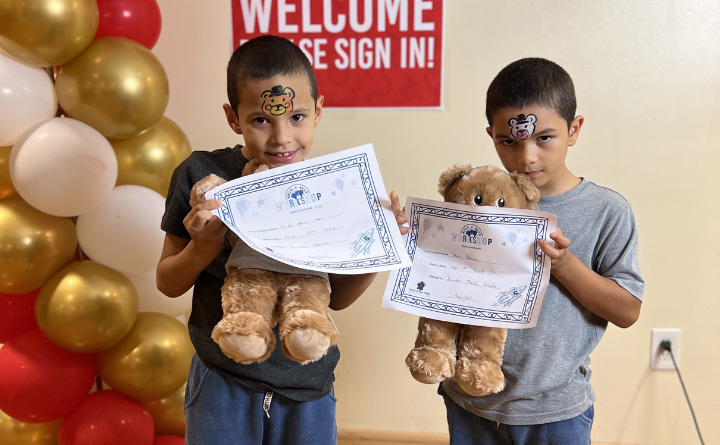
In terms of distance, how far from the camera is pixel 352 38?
4.69 ft

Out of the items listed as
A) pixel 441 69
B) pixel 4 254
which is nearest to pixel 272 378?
pixel 4 254

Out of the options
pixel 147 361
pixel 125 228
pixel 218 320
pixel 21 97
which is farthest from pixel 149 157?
pixel 218 320

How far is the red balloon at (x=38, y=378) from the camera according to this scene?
1220 mm

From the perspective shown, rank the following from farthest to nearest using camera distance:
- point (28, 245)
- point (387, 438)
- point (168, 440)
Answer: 1. point (387, 438)
2. point (168, 440)
3. point (28, 245)

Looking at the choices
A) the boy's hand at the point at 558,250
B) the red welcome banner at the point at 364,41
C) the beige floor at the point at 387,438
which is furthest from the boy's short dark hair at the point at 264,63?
the beige floor at the point at 387,438

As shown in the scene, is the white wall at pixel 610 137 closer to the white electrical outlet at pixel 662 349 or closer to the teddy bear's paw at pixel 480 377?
the white electrical outlet at pixel 662 349

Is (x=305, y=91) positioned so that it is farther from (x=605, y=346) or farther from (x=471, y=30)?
(x=605, y=346)

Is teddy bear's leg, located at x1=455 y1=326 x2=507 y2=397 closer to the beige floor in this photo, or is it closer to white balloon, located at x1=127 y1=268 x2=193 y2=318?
white balloon, located at x1=127 y1=268 x2=193 y2=318

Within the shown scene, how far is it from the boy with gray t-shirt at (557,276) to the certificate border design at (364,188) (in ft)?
0.71

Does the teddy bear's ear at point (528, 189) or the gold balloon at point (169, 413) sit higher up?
the teddy bear's ear at point (528, 189)

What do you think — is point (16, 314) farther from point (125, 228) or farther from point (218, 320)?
point (218, 320)

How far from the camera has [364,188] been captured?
762mm

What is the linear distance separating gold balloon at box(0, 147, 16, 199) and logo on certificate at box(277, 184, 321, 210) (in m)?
0.83

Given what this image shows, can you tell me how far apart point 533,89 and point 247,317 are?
1.72 feet
